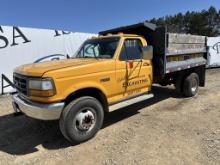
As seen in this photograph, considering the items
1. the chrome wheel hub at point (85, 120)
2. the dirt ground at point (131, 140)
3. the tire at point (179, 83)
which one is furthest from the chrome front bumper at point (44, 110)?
the tire at point (179, 83)

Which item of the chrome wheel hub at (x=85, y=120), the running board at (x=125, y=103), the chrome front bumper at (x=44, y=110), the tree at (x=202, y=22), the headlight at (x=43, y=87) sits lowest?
the chrome wheel hub at (x=85, y=120)

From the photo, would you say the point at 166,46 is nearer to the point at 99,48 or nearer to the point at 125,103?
the point at 99,48

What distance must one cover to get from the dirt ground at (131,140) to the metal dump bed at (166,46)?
124 cm

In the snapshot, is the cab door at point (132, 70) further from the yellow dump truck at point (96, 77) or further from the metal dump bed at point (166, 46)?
the metal dump bed at point (166, 46)

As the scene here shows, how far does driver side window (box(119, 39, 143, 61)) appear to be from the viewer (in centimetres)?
550

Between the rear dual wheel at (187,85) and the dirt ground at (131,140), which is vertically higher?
the rear dual wheel at (187,85)

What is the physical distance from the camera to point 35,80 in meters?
4.25

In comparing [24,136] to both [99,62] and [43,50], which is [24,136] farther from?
[43,50]

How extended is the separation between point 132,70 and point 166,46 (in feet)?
4.96

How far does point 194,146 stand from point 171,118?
1.55 metres

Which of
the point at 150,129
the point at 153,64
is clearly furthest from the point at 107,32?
the point at 150,129

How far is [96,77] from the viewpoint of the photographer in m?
4.80

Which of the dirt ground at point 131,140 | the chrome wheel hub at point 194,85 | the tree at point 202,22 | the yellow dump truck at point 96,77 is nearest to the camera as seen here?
the dirt ground at point 131,140

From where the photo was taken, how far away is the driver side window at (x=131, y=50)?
5.50m
